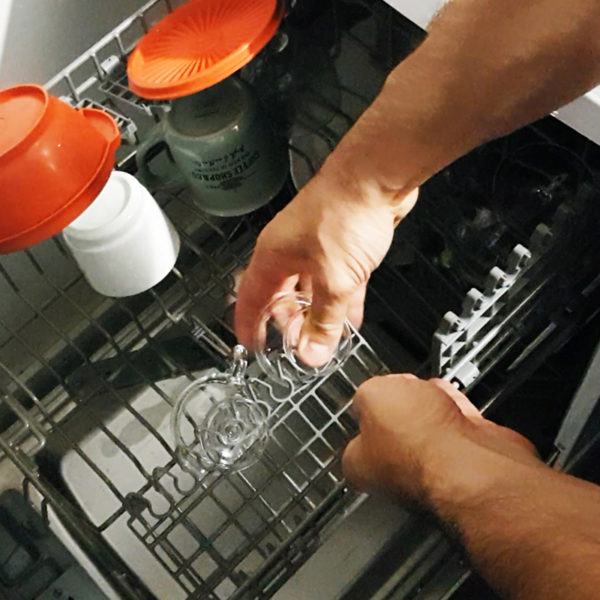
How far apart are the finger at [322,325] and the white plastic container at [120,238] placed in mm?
155

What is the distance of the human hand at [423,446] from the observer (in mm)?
599

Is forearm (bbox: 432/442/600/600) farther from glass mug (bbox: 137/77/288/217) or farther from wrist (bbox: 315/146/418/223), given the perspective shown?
glass mug (bbox: 137/77/288/217)

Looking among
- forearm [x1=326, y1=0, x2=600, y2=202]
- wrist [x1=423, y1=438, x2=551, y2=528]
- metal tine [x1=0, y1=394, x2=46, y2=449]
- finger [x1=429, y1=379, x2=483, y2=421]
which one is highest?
forearm [x1=326, y1=0, x2=600, y2=202]

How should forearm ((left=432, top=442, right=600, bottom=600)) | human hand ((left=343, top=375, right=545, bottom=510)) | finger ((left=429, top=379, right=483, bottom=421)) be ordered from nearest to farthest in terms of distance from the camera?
forearm ((left=432, top=442, right=600, bottom=600)), human hand ((left=343, top=375, right=545, bottom=510)), finger ((left=429, top=379, right=483, bottom=421))

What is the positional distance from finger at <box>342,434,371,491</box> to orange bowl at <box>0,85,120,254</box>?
29 centimetres

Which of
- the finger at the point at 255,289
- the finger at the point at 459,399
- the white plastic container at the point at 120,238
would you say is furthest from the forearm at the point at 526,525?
the white plastic container at the point at 120,238

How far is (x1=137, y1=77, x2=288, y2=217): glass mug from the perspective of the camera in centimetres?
77

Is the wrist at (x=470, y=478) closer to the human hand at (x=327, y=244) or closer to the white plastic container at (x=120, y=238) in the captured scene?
the human hand at (x=327, y=244)

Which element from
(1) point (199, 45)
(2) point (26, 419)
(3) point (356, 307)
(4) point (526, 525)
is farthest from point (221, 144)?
(4) point (526, 525)

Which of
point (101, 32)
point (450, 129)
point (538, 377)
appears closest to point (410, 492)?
point (450, 129)

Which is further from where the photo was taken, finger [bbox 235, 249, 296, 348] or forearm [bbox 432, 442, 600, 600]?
finger [bbox 235, 249, 296, 348]

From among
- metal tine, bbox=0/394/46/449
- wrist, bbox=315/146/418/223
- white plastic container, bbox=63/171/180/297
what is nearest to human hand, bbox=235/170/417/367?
wrist, bbox=315/146/418/223

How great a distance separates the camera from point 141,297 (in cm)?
97

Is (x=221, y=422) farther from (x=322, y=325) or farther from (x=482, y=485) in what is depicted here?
(x=482, y=485)
